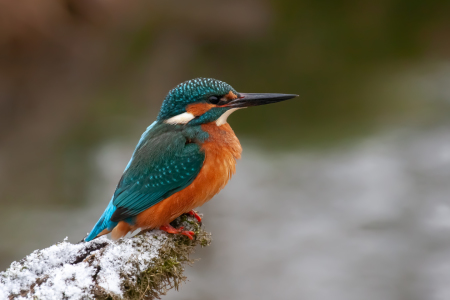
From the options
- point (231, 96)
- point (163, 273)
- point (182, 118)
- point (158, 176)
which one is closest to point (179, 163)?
point (158, 176)

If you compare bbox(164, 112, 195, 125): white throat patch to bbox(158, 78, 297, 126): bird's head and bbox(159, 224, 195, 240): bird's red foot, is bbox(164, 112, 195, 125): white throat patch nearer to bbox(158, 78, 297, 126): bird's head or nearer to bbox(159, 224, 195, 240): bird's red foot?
bbox(158, 78, 297, 126): bird's head

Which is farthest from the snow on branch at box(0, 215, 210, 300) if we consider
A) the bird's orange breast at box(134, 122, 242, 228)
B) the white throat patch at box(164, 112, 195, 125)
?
the white throat patch at box(164, 112, 195, 125)

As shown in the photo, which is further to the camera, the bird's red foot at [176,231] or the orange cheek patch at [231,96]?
the orange cheek patch at [231,96]

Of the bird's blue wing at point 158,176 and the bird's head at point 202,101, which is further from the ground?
the bird's head at point 202,101

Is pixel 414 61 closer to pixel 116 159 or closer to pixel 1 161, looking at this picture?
pixel 116 159

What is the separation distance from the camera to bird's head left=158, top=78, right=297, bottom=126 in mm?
1650

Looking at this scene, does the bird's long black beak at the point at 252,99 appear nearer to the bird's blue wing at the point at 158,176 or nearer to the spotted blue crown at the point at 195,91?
the spotted blue crown at the point at 195,91

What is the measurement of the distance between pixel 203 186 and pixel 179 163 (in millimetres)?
129

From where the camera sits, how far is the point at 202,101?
1.67 m

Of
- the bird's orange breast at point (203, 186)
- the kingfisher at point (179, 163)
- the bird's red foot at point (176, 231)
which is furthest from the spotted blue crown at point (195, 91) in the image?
the bird's red foot at point (176, 231)

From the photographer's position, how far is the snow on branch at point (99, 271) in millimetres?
1141

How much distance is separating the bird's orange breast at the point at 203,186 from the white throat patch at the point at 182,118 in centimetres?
6

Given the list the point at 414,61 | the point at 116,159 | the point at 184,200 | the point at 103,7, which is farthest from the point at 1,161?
the point at 414,61

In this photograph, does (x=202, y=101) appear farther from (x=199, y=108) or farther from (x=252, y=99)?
(x=252, y=99)
